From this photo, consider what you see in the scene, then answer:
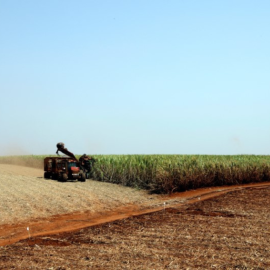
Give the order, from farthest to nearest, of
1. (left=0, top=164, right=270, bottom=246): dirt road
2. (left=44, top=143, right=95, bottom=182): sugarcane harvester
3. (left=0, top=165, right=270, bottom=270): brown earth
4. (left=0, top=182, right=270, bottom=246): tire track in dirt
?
(left=44, top=143, right=95, bottom=182): sugarcane harvester < (left=0, top=164, right=270, bottom=246): dirt road < (left=0, top=182, right=270, bottom=246): tire track in dirt < (left=0, top=165, right=270, bottom=270): brown earth

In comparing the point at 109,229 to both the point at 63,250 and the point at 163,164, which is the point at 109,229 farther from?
the point at 163,164

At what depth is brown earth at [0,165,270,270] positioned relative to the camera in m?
8.69

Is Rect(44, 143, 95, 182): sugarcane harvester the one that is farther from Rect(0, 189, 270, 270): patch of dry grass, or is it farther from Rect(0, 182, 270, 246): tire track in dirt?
Rect(0, 189, 270, 270): patch of dry grass

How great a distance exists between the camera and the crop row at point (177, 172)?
24.7 metres

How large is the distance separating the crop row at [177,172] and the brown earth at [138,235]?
4858 millimetres

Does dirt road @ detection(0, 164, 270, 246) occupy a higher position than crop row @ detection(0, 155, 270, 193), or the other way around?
crop row @ detection(0, 155, 270, 193)

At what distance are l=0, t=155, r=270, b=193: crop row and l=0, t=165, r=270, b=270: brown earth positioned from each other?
486 centimetres

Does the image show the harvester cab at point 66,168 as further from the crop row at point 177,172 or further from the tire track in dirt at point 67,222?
the tire track in dirt at point 67,222

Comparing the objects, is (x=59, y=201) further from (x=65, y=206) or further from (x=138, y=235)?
(x=138, y=235)

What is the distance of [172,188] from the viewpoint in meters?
24.4

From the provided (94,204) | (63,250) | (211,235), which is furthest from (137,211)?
(63,250)

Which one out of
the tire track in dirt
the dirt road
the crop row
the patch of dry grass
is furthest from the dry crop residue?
the patch of dry grass

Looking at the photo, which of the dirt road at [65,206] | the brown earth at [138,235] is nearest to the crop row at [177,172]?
the dirt road at [65,206]

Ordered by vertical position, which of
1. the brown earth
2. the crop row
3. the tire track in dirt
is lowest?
the tire track in dirt
